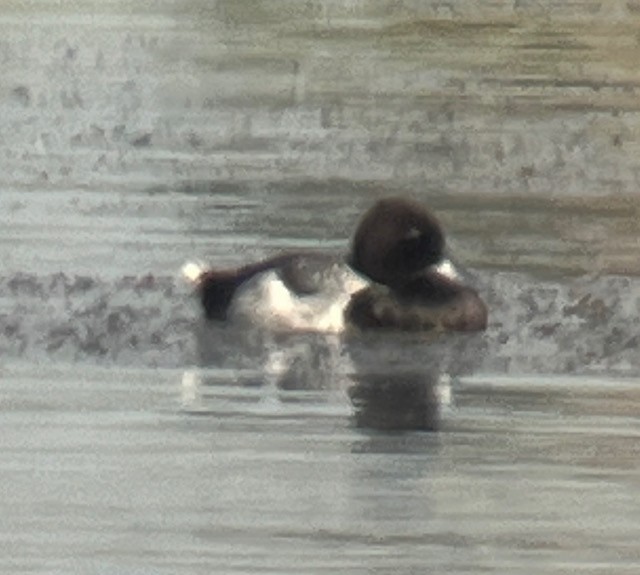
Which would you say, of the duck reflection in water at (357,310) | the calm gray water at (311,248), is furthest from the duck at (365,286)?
the calm gray water at (311,248)

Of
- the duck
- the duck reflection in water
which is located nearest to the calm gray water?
the duck reflection in water

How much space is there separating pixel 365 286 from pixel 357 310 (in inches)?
24.3

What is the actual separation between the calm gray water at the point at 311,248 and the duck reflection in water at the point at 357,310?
0.05m

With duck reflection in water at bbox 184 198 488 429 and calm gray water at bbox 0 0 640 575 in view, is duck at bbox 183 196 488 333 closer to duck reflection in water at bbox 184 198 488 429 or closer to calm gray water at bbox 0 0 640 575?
duck reflection in water at bbox 184 198 488 429

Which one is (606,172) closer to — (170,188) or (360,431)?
(170,188)

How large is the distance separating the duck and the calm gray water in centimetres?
20

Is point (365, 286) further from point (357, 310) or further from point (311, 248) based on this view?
point (311, 248)

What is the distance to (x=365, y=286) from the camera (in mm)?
12422

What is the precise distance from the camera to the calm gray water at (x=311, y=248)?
23.9ft

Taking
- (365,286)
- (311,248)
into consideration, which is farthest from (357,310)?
(311,248)

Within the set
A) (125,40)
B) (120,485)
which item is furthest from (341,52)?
(120,485)

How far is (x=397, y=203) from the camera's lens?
12734 mm

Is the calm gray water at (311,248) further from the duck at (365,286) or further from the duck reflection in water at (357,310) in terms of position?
the duck at (365,286)

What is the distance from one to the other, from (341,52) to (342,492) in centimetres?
1290
